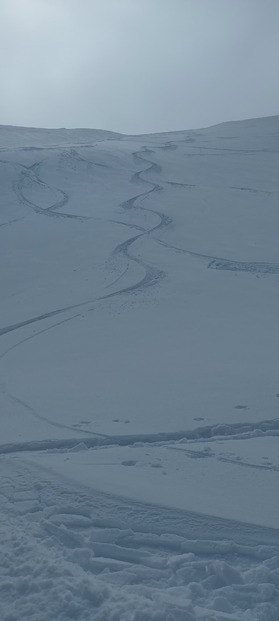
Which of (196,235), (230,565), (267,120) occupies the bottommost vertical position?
(230,565)

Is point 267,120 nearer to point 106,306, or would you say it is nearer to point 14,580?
point 106,306

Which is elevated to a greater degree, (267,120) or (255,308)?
(267,120)

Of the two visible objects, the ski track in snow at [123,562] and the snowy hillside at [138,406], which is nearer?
the ski track in snow at [123,562]

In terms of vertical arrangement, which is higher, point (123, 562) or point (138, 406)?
point (138, 406)

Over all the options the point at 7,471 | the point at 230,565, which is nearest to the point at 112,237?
the point at 7,471

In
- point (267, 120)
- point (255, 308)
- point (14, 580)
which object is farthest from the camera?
point (267, 120)

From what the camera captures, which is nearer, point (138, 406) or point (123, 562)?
point (123, 562)

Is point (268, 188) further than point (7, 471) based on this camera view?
Yes

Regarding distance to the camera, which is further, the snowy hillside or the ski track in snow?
the snowy hillside
